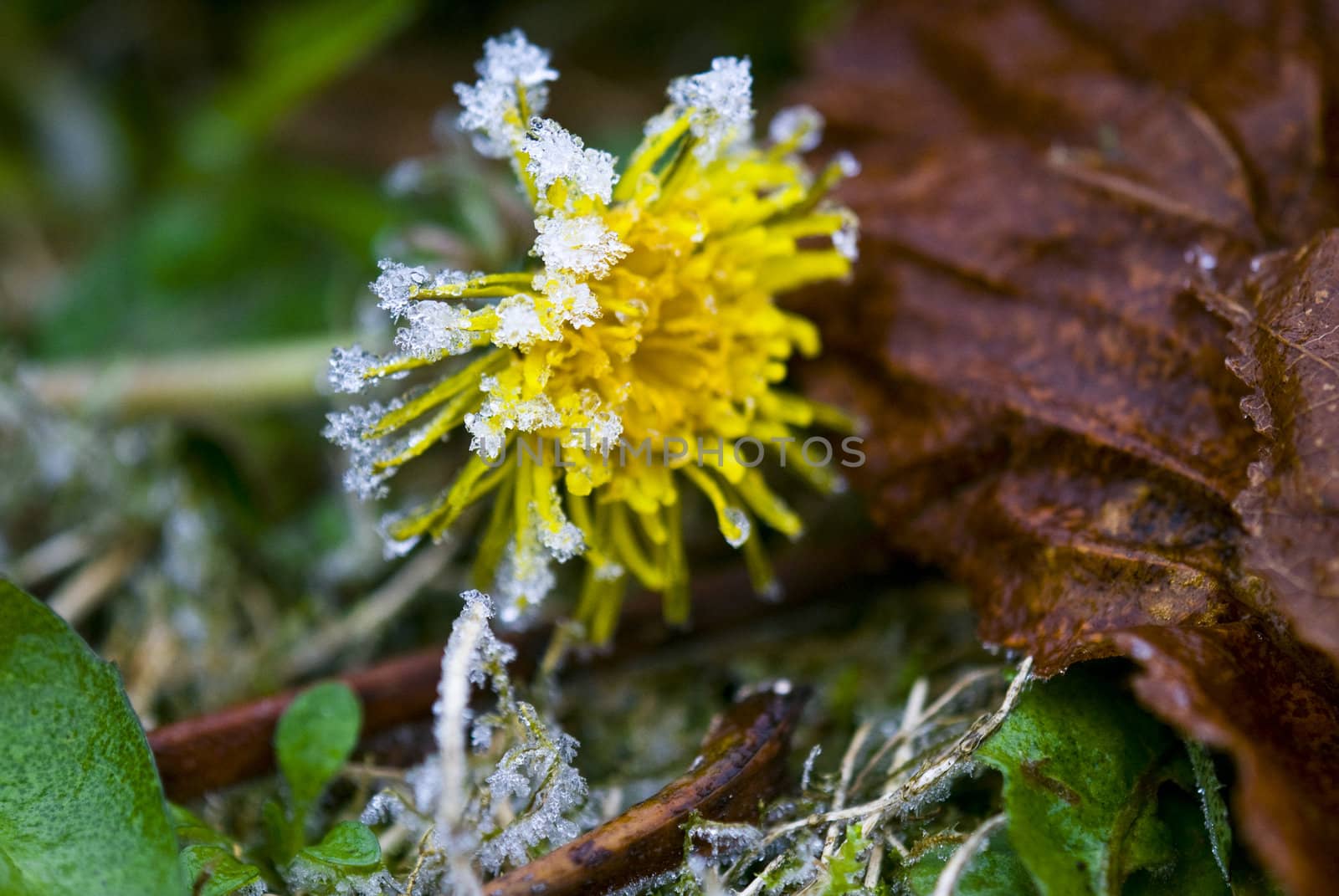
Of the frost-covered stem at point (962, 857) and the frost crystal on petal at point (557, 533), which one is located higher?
the frost crystal on petal at point (557, 533)

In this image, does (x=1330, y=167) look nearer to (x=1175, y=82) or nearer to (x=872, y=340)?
(x=1175, y=82)

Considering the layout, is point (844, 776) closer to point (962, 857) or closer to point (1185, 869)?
point (962, 857)

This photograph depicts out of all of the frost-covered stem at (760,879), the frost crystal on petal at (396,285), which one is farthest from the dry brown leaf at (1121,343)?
the frost crystal on petal at (396,285)

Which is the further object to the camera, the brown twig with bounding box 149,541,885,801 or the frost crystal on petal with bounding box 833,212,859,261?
the frost crystal on petal with bounding box 833,212,859,261

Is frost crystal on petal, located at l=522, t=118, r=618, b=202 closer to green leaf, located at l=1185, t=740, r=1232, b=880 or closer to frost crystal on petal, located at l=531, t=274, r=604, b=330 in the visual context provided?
frost crystal on petal, located at l=531, t=274, r=604, b=330

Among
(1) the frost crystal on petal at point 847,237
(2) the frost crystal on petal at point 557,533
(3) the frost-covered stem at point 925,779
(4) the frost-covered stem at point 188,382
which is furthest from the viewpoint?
(4) the frost-covered stem at point 188,382

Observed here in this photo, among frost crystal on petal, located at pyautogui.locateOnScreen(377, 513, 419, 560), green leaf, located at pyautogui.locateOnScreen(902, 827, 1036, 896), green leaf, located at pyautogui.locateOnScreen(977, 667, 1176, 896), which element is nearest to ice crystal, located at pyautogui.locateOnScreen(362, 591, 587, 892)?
frost crystal on petal, located at pyautogui.locateOnScreen(377, 513, 419, 560)

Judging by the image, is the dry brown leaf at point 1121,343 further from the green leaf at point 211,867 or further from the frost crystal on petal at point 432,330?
the green leaf at point 211,867
